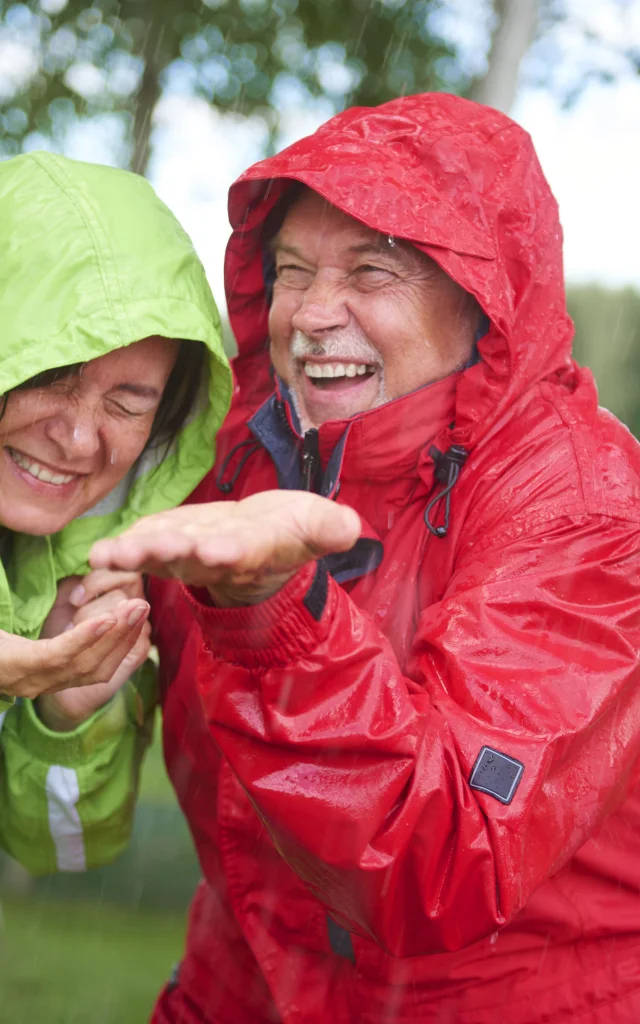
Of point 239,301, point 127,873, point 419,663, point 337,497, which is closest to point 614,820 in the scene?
point 419,663

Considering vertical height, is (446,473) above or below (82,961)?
above

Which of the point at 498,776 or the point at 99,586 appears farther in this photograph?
the point at 99,586

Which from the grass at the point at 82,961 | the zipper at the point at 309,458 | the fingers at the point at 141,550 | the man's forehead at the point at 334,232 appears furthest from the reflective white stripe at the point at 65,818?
the grass at the point at 82,961

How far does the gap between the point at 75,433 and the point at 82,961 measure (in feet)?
10.5

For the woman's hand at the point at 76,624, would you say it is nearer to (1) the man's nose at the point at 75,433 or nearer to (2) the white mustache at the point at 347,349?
(1) the man's nose at the point at 75,433

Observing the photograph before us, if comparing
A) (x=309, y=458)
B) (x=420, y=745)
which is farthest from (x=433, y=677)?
(x=309, y=458)

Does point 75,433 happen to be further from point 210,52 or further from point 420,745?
point 210,52

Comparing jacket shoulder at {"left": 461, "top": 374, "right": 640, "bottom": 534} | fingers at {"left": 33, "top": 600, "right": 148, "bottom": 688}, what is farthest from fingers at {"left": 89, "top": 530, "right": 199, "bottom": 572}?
jacket shoulder at {"left": 461, "top": 374, "right": 640, "bottom": 534}

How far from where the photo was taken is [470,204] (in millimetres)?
2674

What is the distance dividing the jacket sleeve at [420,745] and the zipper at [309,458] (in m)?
0.80

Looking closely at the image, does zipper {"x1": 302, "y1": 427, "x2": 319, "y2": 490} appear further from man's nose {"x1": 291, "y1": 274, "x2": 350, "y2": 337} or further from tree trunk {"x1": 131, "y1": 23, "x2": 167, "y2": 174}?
tree trunk {"x1": 131, "y1": 23, "x2": 167, "y2": 174}

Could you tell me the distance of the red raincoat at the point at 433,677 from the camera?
180cm

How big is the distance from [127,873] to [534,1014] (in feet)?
11.4

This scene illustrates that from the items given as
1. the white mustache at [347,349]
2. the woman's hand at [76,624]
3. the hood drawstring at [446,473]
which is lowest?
the woman's hand at [76,624]
